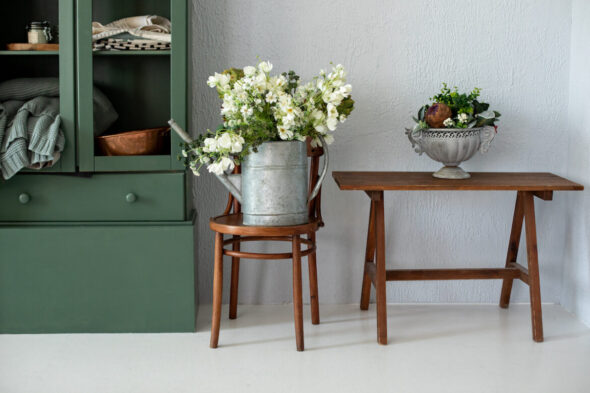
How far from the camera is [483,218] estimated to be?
3.44m

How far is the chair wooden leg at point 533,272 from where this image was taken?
294 cm

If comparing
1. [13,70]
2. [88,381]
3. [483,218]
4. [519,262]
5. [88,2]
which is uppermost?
[88,2]

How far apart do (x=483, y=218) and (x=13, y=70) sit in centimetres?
249

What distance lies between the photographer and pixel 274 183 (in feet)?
8.94

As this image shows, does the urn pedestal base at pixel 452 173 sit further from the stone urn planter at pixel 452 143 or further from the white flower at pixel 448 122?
the white flower at pixel 448 122

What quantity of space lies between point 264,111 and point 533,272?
56.3 inches

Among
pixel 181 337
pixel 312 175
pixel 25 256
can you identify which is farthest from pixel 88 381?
pixel 312 175

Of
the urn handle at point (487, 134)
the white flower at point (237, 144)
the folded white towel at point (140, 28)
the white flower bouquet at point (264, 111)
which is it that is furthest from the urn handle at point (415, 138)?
the folded white towel at point (140, 28)

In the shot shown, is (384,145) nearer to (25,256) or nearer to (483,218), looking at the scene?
(483,218)

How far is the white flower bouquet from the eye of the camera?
2580 mm

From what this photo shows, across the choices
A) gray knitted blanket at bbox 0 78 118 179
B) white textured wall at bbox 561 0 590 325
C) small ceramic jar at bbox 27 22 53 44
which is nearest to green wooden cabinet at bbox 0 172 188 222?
gray knitted blanket at bbox 0 78 118 179

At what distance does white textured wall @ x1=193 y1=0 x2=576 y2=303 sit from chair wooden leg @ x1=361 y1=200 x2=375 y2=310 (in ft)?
0.45

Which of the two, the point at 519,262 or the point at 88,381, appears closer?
the point at 88,381

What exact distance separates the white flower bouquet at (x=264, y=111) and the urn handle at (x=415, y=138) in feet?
1.71
